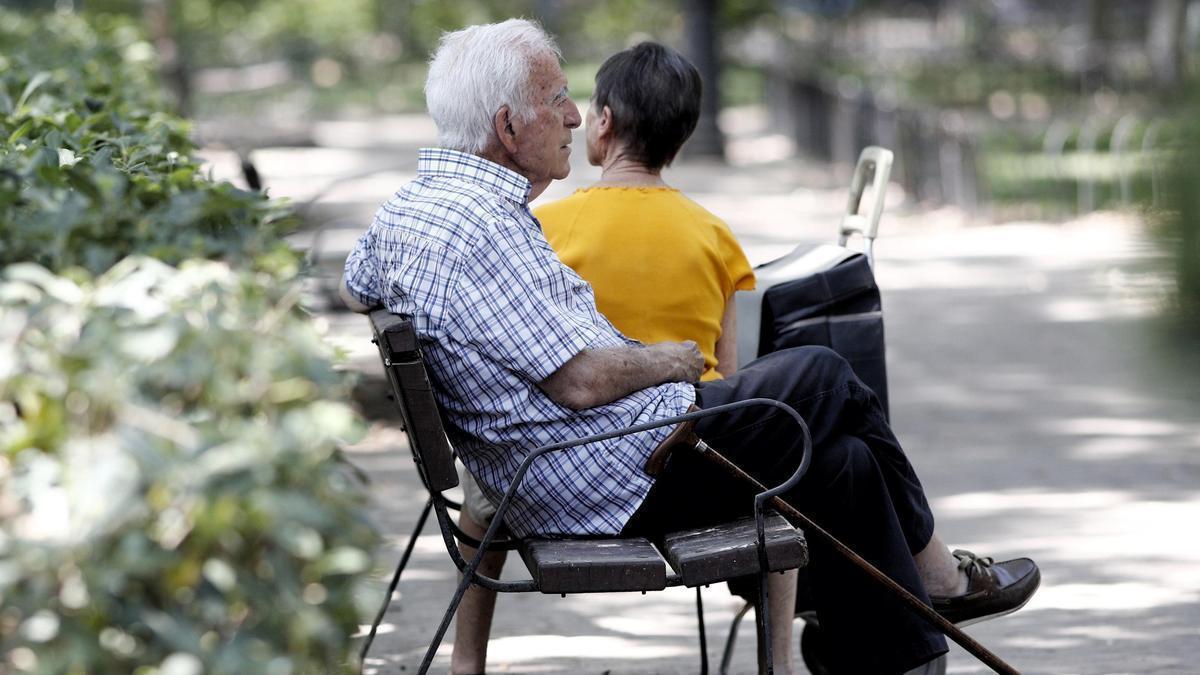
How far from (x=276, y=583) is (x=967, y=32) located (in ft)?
152

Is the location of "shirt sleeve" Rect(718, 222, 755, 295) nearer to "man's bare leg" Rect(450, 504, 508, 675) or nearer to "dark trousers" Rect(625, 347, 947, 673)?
"dark trousers" Rect(625, 347, 947, 673)

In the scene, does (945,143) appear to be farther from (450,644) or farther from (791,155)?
(450,644)

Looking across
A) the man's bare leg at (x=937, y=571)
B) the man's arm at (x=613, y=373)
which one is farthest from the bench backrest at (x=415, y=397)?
the man's bare leg at (x=937, y=571)

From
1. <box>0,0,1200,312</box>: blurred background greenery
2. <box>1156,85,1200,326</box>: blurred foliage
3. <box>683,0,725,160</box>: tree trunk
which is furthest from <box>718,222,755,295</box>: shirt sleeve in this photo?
<box>683,0,725,160</box>: tree trunk

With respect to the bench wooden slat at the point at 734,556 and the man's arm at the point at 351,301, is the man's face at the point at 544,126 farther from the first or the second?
the bench wooden slat at the point at 734,556

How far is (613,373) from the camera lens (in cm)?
340

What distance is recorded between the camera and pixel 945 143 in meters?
14.7

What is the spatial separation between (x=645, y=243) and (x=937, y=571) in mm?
1006

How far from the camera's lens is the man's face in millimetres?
3604

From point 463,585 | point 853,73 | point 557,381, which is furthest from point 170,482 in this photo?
point 853,73

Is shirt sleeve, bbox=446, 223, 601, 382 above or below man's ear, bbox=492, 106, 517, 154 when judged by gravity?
below

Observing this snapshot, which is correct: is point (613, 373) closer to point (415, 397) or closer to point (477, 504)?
point (415, 397)

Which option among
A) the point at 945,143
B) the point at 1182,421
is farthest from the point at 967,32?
the point at 1182,421

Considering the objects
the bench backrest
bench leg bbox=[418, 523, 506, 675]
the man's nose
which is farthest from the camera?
the man's nose
